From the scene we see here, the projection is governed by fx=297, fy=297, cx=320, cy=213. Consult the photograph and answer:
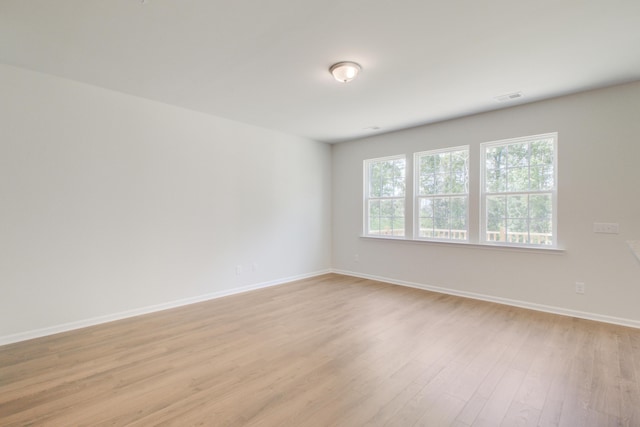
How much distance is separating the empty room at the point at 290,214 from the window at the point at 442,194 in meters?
0.03

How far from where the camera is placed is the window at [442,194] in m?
4.56

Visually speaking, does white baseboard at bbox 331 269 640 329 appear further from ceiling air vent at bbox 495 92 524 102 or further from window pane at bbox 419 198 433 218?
ceiling air vent at bbox 495 92 524 102

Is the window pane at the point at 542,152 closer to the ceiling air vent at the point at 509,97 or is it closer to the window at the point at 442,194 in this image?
the ceiling air vent at the point at 509,97

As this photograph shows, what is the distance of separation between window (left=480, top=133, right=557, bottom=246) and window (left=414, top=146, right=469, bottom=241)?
307mm

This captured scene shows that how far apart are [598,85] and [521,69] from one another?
1166mm

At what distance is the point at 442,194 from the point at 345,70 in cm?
279

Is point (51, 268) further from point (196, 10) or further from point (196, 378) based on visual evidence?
point (196, 10)

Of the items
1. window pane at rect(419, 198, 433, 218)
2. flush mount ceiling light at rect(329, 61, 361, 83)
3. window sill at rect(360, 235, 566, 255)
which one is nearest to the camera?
flush mount ceiling light at rect(329, 61, 361, 83)

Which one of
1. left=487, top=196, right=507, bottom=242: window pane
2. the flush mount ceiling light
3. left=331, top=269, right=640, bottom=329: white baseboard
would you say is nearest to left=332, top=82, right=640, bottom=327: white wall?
left=331, top=269, right=640, bottom=329: white baseboard

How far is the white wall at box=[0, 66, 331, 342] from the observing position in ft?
9.68

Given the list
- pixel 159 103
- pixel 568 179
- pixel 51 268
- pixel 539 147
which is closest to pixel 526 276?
pixel 568 179

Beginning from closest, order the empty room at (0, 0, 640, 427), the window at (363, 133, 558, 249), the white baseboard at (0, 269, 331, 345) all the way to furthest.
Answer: the empty room at (0, 0, 640, 427) → the white baseboard at (0, 269, 331, 345) → the window at (363, 133, 558, 249)

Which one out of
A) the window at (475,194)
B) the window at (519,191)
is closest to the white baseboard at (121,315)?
the window at (475,194)

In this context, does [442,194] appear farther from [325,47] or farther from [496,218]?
[325,47]
